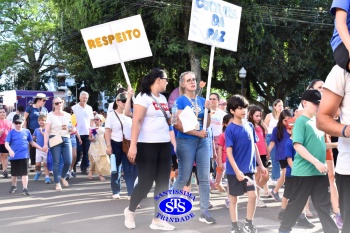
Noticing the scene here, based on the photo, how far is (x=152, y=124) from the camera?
633 cm

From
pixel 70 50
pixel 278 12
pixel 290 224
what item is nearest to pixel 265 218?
pixel 290 224

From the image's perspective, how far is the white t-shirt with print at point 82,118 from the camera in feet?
41.2

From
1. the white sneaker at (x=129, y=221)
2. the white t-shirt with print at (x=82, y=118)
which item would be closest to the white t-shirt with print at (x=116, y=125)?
the white sneaker at (x=129, y=221)

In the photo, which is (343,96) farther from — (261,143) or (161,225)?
(261,143)

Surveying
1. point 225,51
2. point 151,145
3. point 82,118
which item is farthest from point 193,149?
point 225,51

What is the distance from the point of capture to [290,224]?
4.99 m

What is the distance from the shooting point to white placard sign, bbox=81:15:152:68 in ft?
26.8

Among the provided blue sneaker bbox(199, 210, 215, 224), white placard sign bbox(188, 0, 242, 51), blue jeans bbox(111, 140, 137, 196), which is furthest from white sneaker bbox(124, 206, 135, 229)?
white placard sign bbox(188, 0, 242, 51)

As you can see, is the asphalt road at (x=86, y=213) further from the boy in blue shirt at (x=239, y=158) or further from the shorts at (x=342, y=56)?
the shorts at (x=342, y=56)

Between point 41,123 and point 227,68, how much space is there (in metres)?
15.7

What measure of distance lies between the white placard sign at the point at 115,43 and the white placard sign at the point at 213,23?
912 millimetres

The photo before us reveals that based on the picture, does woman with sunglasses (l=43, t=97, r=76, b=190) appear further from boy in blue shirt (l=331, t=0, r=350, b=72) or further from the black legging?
boy in blue shirt (l=331, t=0, r=350, b=72)

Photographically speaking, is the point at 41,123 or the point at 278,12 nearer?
the point at 41,123

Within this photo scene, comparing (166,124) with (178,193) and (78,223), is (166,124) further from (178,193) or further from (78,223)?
(78,223)
